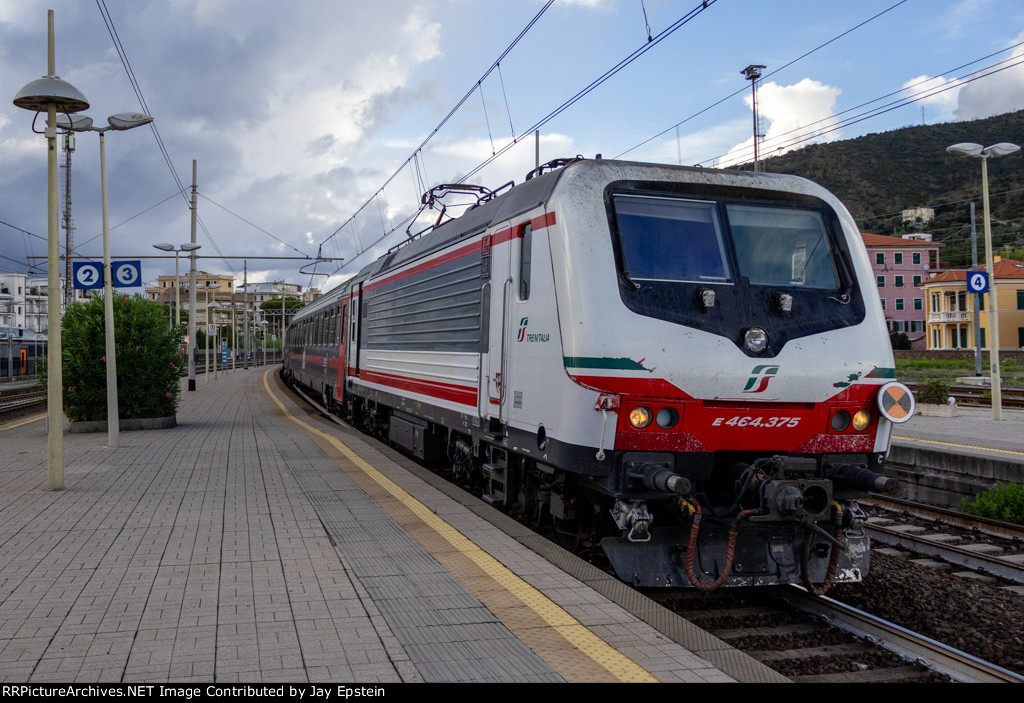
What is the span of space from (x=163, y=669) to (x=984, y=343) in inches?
2635

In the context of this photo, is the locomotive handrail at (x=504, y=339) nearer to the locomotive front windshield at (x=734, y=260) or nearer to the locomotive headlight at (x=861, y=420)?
the locomotive front windshield at (x=734, y=260)

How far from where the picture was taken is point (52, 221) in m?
9.56

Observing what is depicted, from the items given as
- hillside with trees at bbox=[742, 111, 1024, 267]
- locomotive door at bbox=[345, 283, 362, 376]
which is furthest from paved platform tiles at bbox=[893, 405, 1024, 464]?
hillside with trees at bbox=[742, 111, 1024, 267]

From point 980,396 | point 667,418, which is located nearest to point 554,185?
point 667,418

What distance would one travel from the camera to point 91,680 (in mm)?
3883

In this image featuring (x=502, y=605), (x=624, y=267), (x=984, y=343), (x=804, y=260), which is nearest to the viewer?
(x=502, y=605)

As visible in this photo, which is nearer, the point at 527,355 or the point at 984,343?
the point at 527,355

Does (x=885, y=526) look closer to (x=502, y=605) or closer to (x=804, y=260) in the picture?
(x=804, y=260)

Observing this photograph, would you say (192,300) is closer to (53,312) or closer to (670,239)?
(53,312)

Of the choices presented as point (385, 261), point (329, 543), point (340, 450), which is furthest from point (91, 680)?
point (385, 261)

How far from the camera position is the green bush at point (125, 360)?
16062 millimetres

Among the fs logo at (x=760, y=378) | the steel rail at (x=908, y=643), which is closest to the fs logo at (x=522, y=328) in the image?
the fs logo at (x=760, y=378)

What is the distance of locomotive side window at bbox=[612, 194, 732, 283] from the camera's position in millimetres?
6258

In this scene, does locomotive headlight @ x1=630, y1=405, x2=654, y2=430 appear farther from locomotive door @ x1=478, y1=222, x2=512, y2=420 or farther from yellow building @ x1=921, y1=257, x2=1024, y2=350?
yellow building @ x1=921, y1=257, x2=1024, y2=350
